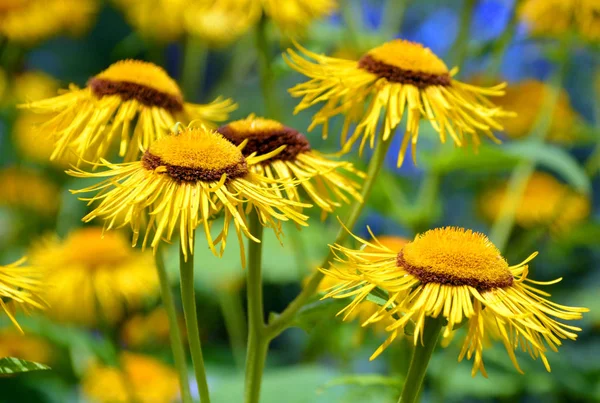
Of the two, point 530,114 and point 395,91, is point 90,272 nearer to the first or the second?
point 395,91

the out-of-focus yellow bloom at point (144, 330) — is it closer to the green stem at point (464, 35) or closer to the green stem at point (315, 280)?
the green stem at point (464, 35)

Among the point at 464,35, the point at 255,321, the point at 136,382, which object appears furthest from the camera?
the point at 136,382

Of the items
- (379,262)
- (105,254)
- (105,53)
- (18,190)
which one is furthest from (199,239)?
(105,53)

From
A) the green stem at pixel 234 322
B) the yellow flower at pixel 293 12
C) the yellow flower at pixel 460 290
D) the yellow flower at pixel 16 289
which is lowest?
the green stem at pixel 234 322

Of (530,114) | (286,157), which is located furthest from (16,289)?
(530,114)

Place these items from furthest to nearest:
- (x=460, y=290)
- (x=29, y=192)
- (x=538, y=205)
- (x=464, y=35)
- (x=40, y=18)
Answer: (x=29, y=192), (x=538, y=205), (x=40, y=18), (x=464, y=35), (x=460, y=290)

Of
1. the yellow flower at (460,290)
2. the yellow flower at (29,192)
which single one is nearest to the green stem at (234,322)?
the yellow flower at (29,192)

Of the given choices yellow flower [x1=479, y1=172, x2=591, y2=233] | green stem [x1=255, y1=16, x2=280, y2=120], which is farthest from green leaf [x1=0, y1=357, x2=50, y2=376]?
yellow flower [x1=479, y1=172, x2=591, y2=233]
